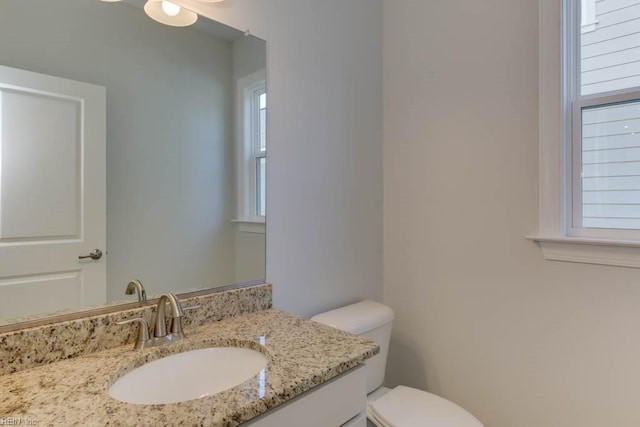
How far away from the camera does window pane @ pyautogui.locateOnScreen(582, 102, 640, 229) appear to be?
1.25m

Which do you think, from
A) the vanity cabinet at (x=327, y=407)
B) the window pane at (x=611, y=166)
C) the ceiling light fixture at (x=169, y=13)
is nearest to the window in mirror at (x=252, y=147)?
the ceiling light fixture at (x=169, y=13)

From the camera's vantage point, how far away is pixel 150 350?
0.91 metres

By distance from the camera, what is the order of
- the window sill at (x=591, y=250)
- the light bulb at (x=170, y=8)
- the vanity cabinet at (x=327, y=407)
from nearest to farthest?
the vanity cabinet at (x=327, y=407), the light bulb at (x=170, y=8), the window sill at (x=591, y=250)

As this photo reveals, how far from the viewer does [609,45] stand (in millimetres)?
1296

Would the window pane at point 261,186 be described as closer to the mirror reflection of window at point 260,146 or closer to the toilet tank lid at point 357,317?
the mirror reflection of window at point 260,146

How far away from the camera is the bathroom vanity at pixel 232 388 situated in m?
0.63

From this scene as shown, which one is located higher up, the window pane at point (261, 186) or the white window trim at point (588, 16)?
the white window trim at point (588, 16)

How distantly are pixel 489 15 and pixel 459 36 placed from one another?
5.6 inches

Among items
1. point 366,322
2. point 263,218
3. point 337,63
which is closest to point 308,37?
point 337,63

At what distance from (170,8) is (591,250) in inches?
67.8

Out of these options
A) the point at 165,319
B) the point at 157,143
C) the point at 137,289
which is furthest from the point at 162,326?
the point at 157,143

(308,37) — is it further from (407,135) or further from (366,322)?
(366,322)

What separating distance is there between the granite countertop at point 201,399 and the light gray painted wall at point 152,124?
0.22 meters

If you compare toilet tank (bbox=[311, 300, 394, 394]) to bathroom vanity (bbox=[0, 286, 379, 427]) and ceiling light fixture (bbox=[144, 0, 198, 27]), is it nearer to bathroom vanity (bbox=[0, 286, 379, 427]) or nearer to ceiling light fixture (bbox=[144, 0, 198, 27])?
bathroom vanity (bbox=[0, 286, 379, 427])
